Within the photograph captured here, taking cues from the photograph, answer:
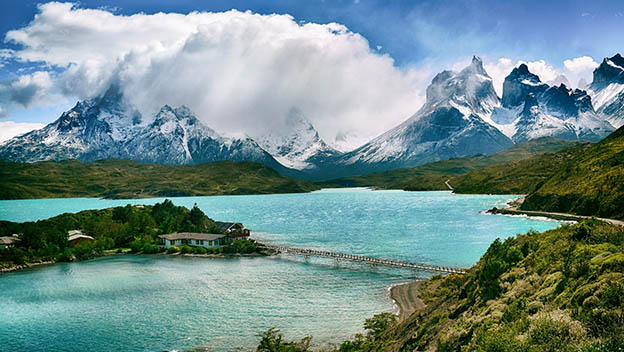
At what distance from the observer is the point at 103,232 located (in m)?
113

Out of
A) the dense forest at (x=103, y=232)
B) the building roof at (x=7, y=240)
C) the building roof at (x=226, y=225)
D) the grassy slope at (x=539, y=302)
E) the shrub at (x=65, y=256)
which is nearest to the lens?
the grassy slope at (x=539, y=302)

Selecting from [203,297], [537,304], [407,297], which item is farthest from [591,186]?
[537,304]

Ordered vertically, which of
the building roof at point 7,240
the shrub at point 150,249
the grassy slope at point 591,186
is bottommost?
the shrub at point 150,249

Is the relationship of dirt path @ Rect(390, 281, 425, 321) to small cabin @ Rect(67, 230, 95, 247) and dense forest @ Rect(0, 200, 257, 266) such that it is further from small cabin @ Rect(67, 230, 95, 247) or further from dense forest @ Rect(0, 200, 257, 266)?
small cabin @ Rect(67, 230, 95, 247)

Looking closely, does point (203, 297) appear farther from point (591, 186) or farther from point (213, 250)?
point (591, 186)

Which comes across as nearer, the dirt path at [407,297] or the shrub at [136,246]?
the dirt path at [407,297]

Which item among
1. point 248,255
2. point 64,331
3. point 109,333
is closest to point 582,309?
point 109,333

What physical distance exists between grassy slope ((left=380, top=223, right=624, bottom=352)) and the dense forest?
7555 centimetres

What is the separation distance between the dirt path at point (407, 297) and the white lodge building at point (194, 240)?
2199 inches

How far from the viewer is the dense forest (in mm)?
94669

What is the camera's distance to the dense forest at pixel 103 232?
311 ft

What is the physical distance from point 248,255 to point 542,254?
257 feet

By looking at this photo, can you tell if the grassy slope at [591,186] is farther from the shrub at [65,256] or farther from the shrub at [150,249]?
the shrub at [65,256]

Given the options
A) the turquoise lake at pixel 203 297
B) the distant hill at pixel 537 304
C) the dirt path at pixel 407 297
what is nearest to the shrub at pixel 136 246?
the turquoise lake at pixel 203 297
